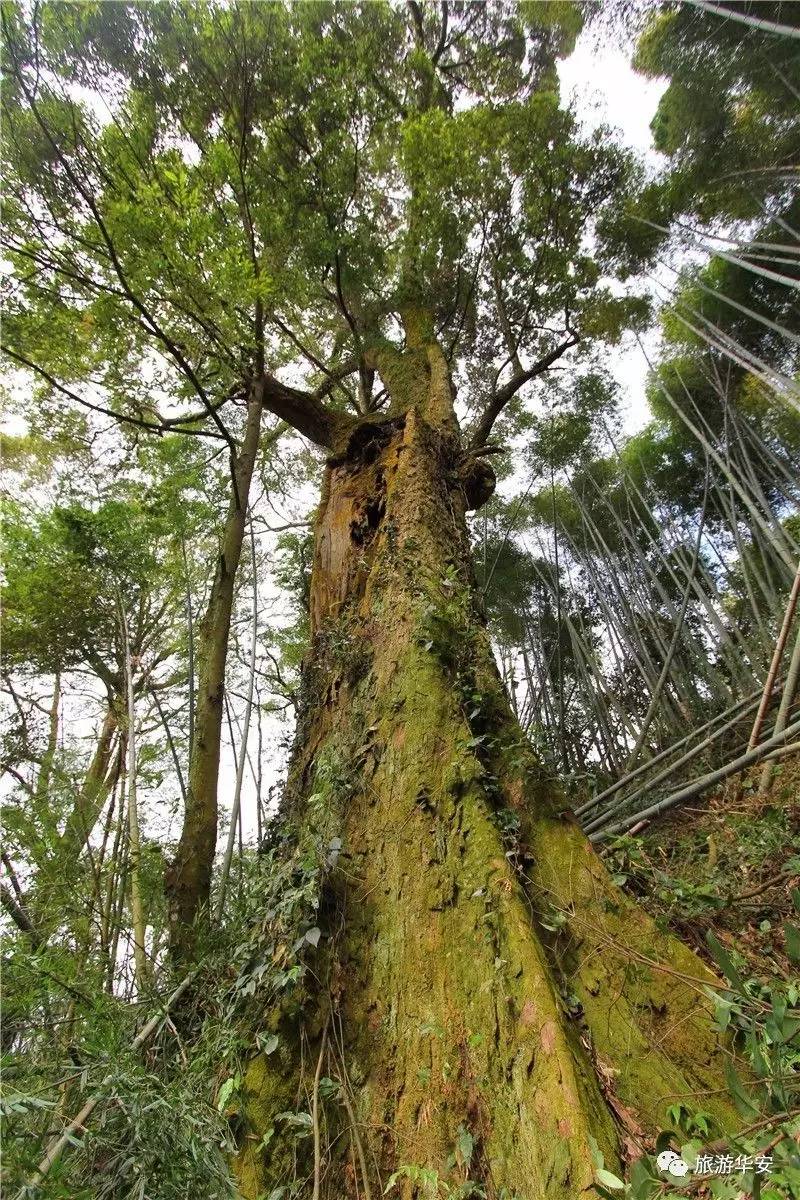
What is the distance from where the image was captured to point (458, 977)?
1.28m

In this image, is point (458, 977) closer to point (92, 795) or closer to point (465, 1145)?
point (465, 1145)

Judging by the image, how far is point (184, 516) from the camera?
365 cm

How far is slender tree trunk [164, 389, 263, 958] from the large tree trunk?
1.04 ft

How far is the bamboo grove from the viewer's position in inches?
45.0

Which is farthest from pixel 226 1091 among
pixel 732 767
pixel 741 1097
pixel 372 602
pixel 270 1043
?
pixel 732 767

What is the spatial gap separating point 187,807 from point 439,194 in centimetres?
449

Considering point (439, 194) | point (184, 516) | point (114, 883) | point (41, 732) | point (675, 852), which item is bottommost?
point (675, 852)

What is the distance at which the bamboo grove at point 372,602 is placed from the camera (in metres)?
1.14

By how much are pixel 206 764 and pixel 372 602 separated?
0.94m

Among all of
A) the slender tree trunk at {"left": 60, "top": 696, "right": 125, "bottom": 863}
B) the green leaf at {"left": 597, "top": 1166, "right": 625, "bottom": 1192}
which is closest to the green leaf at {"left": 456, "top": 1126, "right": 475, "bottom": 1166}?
the green leaf at {"left": 597, "top": 1166, "right": 625, "bottom": 1192}

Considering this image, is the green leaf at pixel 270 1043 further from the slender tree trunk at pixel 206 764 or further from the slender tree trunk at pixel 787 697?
the slender tree trunk at pixel 787 697

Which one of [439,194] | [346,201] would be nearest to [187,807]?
[346,201]

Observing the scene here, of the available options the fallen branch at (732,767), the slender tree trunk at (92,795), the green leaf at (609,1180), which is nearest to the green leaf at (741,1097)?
the green leaf at (609,1180)

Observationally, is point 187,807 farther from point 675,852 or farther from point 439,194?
point 439,194
